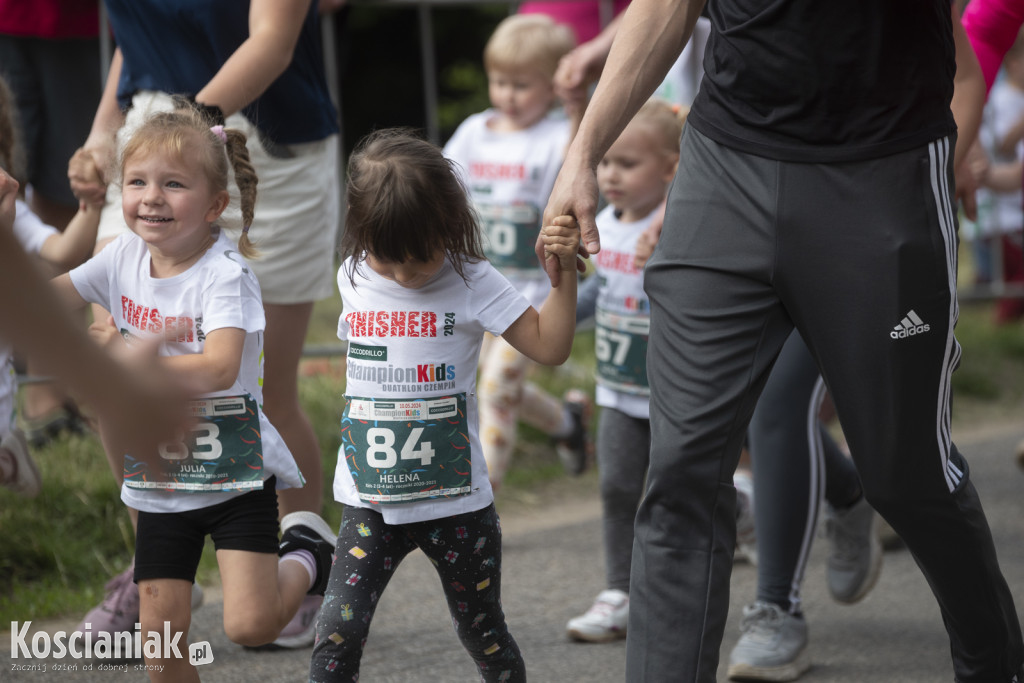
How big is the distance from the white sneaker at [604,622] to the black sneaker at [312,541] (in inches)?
31.0

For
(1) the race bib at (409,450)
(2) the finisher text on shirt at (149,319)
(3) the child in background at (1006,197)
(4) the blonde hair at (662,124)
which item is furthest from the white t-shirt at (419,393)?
(3) the child in background at (1006,197)

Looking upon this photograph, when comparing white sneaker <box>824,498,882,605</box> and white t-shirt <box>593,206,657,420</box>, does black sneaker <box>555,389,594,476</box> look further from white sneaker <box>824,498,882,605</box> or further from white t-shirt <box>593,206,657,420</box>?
white sneaker <box>824,498,882,605</box>

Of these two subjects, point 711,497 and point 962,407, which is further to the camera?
point 962,407

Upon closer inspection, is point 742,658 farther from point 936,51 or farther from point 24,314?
point 24,314

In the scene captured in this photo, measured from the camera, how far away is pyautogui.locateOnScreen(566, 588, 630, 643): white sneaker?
11.8 feet

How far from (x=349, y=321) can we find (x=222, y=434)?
38 cm

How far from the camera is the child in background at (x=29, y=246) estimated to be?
128 inches

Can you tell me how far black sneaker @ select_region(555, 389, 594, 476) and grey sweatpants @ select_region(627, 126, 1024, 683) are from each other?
2845mm

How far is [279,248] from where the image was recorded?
3555mm

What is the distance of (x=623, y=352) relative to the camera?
3.79m

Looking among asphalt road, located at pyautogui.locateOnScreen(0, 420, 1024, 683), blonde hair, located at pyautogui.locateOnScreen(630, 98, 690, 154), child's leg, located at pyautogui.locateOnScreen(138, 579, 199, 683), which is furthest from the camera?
blonde hair, located at pyautogui.locateOnScreen(630, 98, 690, 154)

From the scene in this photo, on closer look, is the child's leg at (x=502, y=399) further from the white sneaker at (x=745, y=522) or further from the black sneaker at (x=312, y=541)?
the black sneaker at (x=312, y=541)

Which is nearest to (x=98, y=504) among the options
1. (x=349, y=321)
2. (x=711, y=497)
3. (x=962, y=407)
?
(x=349, y=321)

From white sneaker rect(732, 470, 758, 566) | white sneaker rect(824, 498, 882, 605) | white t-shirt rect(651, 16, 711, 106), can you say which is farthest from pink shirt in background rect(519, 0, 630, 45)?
white sneaker rect(824, 498, 882, 605)
